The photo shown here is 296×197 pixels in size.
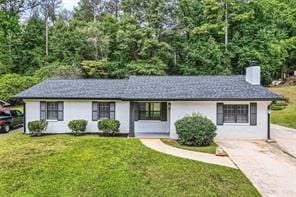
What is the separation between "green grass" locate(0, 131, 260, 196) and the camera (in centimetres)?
1088

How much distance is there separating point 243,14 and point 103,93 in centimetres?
2585

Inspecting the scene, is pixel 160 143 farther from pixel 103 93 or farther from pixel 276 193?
pixel 276 193

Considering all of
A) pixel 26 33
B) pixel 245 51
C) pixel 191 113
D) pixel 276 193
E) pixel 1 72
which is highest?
A: pixel 26 33

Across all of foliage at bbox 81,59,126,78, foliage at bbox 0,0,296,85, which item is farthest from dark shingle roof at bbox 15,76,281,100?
foliage at bbox 81,59,126,78

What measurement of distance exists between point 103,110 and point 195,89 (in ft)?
19.4

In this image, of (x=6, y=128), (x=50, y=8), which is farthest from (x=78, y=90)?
(x=50, y=8)

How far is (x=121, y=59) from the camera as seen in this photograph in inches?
1598

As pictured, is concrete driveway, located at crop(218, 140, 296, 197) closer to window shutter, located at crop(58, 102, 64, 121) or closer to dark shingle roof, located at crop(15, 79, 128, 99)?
dark shingle roof, located at crop(15, 79, 128, 99)

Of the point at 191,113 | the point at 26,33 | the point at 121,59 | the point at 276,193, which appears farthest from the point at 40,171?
the point at 26,33

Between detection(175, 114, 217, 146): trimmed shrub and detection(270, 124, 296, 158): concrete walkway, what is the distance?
146 inches

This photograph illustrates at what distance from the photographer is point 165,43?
38.7 m

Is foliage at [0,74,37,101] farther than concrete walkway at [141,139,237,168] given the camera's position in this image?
Yes

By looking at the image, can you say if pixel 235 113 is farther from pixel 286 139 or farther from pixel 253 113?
pixel 286 139

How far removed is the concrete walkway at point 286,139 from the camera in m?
17.2
